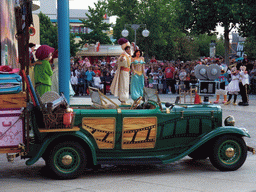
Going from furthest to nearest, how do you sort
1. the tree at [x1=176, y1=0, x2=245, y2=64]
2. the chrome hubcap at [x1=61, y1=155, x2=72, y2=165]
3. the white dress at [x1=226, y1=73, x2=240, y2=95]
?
→ the tree at [x1=176, y1=0, x2=245, y2=64], the white dress at [x1=226, y1=73, x2=240, y2=95], the chrome hubcap at [x1=61, y1=155, x2=72, y2=165]

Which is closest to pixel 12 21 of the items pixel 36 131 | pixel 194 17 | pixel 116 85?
pixel 116 85

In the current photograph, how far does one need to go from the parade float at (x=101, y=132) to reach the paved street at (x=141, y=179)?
21 cm

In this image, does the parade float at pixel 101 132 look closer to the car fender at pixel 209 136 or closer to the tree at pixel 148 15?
the car fender at pixel 209 136

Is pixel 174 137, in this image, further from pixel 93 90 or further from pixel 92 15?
pixel 92 15

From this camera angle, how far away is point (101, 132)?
20.5ft

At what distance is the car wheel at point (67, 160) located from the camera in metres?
6.05

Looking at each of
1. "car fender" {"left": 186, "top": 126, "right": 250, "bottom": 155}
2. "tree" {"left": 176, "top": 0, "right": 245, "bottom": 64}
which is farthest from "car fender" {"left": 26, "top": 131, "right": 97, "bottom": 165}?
"tree" {"left": 176, "top": 0, "right": 245, "bottom": 64}

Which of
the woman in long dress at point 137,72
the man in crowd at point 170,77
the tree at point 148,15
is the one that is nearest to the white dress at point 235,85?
the woman in long dress at point 137,72

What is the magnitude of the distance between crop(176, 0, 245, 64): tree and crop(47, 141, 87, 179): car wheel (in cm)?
2541

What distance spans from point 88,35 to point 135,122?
52.7 metres

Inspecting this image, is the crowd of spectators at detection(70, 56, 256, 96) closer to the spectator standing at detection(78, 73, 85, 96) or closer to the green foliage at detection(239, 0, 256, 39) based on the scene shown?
the spectator standing at detection(78, 73, 85, 96)

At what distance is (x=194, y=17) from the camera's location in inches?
1250

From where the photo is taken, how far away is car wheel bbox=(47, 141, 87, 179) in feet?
19.8

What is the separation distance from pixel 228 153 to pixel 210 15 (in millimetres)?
25528
